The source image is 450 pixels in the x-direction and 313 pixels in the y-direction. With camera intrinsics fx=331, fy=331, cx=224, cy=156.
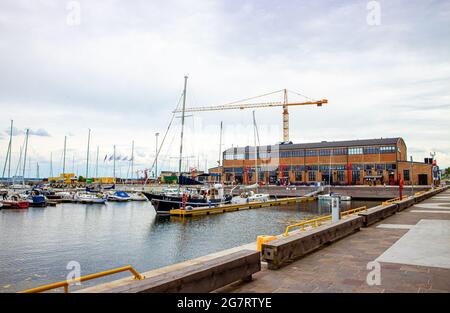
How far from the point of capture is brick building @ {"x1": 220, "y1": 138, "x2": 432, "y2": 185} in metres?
91.9

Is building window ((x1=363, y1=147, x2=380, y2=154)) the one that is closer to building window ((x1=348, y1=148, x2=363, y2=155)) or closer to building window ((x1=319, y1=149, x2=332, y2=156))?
building window ((x1=348, y1=148, x2=363, y2=155))

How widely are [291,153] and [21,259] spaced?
95882 mm

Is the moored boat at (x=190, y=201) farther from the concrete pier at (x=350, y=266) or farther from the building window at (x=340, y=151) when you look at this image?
the building window at (x=340, y=151)

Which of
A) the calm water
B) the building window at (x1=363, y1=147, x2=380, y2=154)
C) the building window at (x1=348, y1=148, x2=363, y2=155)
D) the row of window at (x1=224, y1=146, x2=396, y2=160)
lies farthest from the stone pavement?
the building window at (x1=348, y1=148, x2=363, y2=155)

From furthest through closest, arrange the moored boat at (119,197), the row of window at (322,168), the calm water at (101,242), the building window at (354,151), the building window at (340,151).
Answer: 1. the building window at (340,151)
2. the building window at (354,151)
3. the row of window at (322,168)
4. the moored boat at (119,197)
5. the calm water at (101,242)

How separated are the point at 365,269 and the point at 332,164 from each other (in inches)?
3774

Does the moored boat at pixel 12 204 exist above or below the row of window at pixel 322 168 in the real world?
below

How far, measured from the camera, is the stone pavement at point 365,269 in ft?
26.7

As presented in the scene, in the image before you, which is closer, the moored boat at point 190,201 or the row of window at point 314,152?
the moored boat at point 190,201

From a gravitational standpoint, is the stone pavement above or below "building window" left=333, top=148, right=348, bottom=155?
below

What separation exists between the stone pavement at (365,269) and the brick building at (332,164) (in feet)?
259

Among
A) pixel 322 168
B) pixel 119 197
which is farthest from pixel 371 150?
pixel 119 197

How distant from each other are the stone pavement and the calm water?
10.6m

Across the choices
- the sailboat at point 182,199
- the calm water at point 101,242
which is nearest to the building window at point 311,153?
the sailboat at point 182,199
